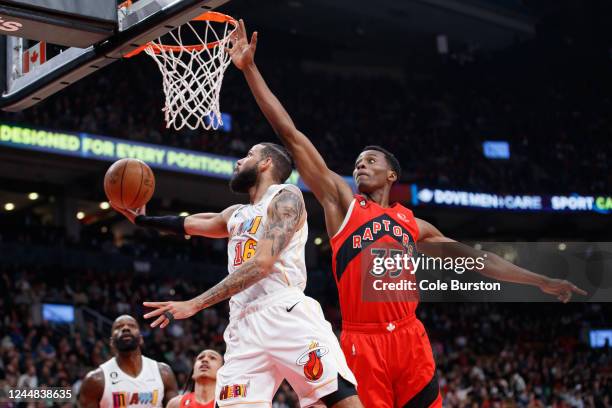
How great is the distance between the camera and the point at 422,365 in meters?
4.66

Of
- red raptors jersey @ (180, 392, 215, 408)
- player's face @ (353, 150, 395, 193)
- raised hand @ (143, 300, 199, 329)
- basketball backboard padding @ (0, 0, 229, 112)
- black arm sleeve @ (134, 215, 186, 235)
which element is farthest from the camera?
red raptors jersey @ (180, 392, 215, 408)

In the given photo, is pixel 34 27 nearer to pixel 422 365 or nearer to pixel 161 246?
pixel 422 365

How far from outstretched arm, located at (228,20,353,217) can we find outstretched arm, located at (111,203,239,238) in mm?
439

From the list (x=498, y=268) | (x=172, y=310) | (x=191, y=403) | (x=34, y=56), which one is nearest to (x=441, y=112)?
(x=191, y=403)

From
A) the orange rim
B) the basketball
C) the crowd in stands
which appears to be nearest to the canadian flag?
the orange rim

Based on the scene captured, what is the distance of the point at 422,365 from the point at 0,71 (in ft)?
10.5

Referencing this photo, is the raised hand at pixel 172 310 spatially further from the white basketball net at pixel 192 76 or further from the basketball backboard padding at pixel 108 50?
the white basketball net at pixel 192 76

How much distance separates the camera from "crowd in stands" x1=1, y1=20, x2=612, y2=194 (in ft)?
71.1

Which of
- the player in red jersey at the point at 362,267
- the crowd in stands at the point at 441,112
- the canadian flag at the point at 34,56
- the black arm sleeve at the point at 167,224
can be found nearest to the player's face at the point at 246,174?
the player in red jersey at the point at 362,267

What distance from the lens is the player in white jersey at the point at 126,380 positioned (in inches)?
252

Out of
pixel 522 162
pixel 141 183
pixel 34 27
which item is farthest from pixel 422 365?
pixel 522 162

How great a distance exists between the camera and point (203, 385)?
6.34 metres

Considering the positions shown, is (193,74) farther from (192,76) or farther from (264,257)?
(264,257)

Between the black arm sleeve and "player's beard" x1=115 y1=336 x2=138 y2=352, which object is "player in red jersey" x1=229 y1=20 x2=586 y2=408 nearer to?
the black arm sleeve
